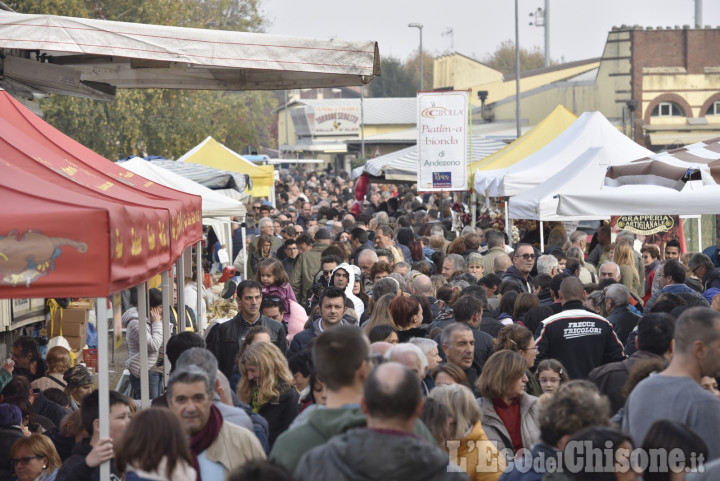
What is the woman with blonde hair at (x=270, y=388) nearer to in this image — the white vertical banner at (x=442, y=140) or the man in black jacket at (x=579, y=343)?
the man in black jacket at (x=579, y=343)

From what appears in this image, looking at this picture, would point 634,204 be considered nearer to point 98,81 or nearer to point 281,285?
point 281,285

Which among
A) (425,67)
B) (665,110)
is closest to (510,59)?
(425,67)

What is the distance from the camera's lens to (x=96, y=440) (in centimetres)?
514

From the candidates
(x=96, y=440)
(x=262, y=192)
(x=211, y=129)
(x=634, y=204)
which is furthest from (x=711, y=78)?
(x=96, y=440)

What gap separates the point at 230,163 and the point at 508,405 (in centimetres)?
1853

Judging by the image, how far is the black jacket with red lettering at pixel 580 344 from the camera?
24.5 ft

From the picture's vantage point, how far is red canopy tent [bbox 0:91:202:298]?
15.7ft

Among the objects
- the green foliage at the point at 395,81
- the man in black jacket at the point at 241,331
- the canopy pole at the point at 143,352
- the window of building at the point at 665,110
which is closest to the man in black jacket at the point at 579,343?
the man in black jacket at the point at 241,331

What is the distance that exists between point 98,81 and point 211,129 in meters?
26.6

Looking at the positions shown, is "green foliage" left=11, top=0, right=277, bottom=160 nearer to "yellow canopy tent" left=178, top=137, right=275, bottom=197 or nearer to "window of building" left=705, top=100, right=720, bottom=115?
"yellow canopy tent" left=178, top=137, right=275, bottom=197

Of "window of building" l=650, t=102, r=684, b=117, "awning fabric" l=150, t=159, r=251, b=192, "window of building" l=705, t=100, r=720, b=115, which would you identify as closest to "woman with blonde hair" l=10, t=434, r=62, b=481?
"awning fabric" l=150, t=159, r=251, b=192

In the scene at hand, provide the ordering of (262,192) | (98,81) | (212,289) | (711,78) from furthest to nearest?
(711,78)
(262,192)
(212,289)
(98,81)

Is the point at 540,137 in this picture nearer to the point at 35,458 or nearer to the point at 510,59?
the point at 35,458

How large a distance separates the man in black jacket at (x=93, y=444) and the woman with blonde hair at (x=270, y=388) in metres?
0.88
